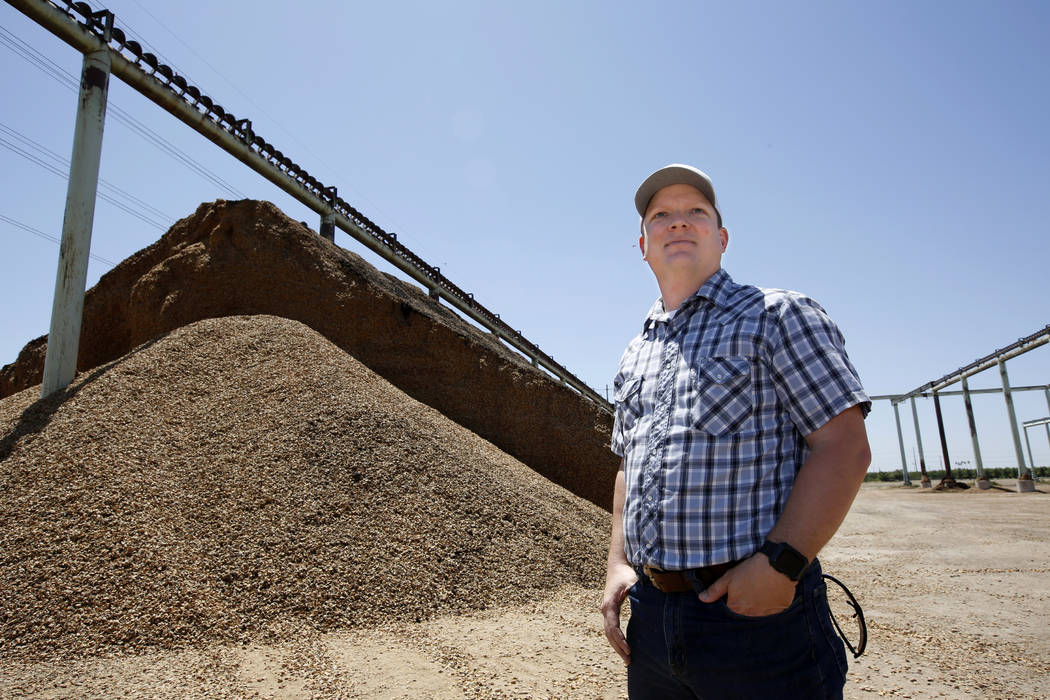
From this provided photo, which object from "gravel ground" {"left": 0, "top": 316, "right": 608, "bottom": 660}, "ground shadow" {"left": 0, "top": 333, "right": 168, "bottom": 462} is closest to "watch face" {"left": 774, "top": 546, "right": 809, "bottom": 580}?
"gravel ground" {"left": 0, "top": 316, "right": 608, "bottom": 660}

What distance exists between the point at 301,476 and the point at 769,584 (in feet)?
19.3

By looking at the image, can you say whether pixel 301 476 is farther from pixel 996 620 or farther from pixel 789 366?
pixel 996 620

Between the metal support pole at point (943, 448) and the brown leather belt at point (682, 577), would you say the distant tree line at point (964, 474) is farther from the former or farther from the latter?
the brown leather belt at point (682, 577)

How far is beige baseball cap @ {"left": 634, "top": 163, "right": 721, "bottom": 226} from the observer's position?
2.17 meters

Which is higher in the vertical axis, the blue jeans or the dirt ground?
the blue jeans

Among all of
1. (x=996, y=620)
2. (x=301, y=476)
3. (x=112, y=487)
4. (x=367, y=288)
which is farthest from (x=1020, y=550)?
(x=112, y=487)

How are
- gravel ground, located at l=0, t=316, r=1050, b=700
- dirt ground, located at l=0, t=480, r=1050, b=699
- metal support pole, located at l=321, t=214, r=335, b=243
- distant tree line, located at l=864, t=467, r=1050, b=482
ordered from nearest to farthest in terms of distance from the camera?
dirt ground, located at l=0, t=480, r=1050, b=699 → gravel ground, located at l=0, t=316, r=1050, b=700 → metal support pole, located at l=321, t=214, r=335, b=243 → distant tree line, located at l=864, t=467, r=1050, b=482

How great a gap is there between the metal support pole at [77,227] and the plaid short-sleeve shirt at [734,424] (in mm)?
10563

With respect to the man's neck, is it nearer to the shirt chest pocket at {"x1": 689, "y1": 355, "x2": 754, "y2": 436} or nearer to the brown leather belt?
the shirt chest pocket at {"x1": 689, "y1": 355, "x2": 754, "y2": 436}

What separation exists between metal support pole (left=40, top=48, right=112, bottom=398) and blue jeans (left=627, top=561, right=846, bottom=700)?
10.7 metres

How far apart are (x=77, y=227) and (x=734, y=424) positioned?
11.7m

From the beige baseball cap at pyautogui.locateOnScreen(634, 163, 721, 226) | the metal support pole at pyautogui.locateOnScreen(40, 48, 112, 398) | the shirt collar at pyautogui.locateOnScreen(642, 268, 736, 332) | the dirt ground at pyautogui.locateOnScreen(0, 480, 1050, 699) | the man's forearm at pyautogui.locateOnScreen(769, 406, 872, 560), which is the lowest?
the dirt ground at pyautogui.locateOnScreen(0, 480, 1050, 699)

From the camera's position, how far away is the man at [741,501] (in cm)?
164

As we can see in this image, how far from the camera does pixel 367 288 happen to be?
11.6 metres
